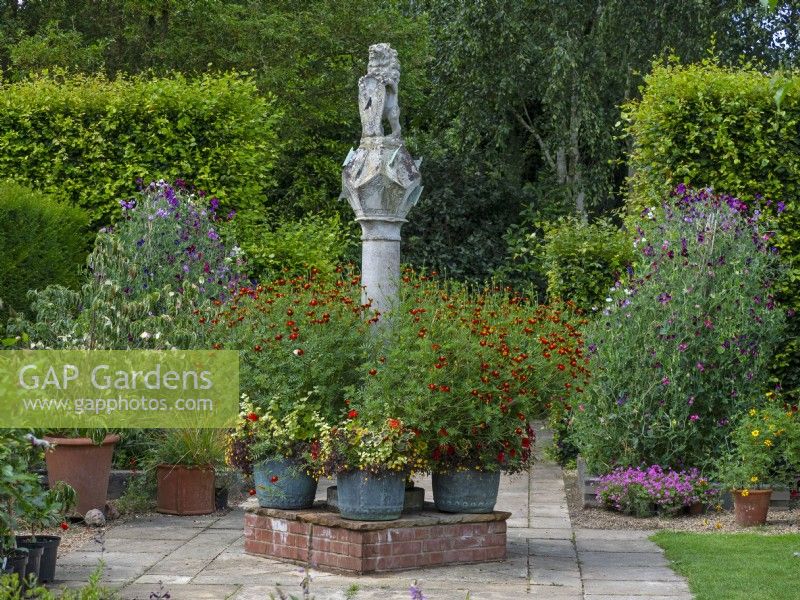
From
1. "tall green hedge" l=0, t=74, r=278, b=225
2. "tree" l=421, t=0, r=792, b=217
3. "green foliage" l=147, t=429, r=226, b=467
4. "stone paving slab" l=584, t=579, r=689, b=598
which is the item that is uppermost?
"tree" l=421, t=0, r=792, b=217

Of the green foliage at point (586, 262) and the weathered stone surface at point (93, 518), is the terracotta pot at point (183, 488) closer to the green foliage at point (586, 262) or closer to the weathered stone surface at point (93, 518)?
the weathered stone surface at point (93, 518)

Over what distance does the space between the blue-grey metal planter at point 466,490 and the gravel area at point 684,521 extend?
5.38 feet

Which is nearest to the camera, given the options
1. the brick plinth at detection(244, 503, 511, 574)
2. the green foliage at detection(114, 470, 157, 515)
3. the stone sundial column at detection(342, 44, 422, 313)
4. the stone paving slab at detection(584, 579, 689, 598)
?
the stone paving slab at detection(584, 579, 689, 598)

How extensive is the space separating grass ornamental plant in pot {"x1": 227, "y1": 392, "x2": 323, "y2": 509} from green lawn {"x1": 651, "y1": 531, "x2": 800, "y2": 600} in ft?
7.46

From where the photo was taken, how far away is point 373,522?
22.4 feet

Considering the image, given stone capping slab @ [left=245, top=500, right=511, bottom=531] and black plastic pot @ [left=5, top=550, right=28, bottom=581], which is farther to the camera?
stone capping slab @ [left=245, top=500, right=511, bottom=531]

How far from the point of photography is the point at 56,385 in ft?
29.7

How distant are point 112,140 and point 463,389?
725 cm

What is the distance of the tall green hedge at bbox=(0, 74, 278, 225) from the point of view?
12664 mm

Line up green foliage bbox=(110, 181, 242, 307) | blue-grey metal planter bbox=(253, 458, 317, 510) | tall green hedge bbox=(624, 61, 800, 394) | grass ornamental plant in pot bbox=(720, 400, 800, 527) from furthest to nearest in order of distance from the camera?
1. green foliage bbox=(110, 181, 242, 307)
2. tall green hedge bbox=(624, 61, 800, 394)
3. grass ornamental plant in pot bbox=(720, 400, 800, 527)
4. blue-grey metal planter bbox=(253, 458, 317, 510)

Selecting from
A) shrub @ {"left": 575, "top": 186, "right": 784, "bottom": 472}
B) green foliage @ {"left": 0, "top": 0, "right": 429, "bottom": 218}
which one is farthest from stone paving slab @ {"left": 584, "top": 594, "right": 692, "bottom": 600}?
green foliage @ {"left": 0, "top": 0, "right": 429, "bottom": 218}

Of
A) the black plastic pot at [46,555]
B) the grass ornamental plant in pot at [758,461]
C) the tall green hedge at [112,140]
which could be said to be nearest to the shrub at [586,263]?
the grass ornamental plant in pot at [758,461]

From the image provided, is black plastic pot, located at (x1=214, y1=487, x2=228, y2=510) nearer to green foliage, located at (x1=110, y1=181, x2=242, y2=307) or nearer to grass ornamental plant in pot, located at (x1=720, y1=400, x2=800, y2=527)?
green foliage, located at (x1=110, y1=181, x2=242, y2=307)

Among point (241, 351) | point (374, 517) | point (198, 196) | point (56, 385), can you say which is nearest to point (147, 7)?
point (198, 196)
